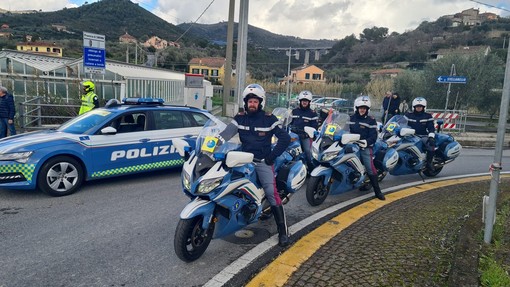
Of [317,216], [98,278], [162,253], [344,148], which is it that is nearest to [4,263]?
[98,278]

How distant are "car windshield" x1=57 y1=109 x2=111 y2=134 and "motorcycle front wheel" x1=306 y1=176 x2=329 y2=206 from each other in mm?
3966

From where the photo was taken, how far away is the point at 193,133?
8188 millimetres

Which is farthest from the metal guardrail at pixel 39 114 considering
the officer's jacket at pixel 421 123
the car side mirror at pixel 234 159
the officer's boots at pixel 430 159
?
the officer's boots at pixel 430 159

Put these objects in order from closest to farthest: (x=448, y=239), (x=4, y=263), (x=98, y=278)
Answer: (x=98, y=278) → (x=4, y=263) → (x=448, y=239)

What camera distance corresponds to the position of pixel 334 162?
637 centimetres

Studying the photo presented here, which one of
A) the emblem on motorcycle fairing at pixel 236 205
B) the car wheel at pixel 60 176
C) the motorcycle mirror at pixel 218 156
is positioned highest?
the motorcycle mirror at pixel 218 156

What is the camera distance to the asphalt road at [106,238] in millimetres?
3715

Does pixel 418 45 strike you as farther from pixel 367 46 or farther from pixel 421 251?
pixel 421 251

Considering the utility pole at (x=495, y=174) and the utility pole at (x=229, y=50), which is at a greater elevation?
the utility pole at (x=229, y=50)

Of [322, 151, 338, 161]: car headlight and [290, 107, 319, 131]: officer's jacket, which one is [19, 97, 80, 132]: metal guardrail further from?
[322, 151, 338, 161]: car headlight

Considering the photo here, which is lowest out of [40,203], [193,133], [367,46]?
[40,203]

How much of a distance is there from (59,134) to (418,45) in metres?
96.2

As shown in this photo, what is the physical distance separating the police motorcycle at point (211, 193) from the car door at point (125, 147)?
117 inches

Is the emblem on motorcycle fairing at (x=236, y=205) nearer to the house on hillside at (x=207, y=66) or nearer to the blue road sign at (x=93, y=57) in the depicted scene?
the blue road sign at (x=93, y=57)
